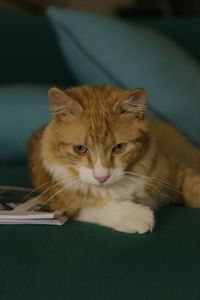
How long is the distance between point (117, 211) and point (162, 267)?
0.34 m

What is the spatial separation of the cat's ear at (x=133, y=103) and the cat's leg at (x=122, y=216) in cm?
29

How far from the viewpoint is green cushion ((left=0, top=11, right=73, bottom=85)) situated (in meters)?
2.46

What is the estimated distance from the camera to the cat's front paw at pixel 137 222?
45.0 inches

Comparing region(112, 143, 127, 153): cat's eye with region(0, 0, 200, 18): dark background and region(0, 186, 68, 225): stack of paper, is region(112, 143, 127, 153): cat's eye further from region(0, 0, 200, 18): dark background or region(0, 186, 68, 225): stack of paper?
region(0, 0, 200, 18): dark background

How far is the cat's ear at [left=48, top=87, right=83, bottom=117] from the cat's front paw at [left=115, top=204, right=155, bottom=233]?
37cm

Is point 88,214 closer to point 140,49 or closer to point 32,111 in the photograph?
point 32,111

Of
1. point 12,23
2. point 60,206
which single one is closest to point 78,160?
point 60,206

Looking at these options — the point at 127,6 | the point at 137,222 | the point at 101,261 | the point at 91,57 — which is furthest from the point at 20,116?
the point at 127,6

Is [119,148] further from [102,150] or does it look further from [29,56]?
[29,56]

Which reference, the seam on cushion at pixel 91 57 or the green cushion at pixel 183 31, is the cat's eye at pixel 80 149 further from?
the green cushion at pixel 183 31

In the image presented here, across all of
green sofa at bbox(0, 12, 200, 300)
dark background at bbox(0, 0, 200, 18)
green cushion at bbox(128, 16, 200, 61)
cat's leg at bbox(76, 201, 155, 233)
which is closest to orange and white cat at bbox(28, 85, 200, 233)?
cat's leg at bbox(76, 201, 155, 233)

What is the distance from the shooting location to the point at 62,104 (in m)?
1.35

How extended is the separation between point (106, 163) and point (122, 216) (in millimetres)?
162

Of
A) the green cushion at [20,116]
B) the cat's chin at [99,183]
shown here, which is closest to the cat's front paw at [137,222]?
the cat's chin at [99,183]
